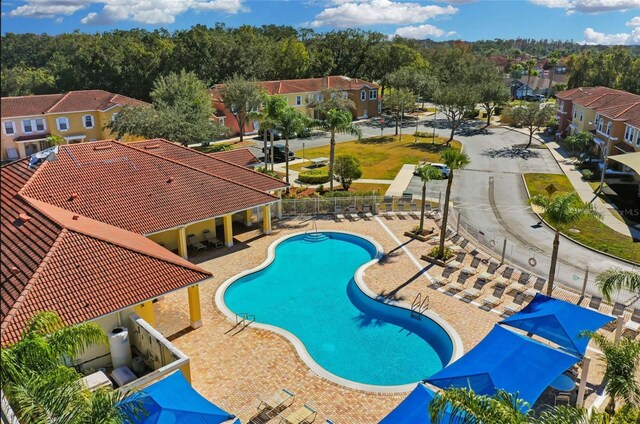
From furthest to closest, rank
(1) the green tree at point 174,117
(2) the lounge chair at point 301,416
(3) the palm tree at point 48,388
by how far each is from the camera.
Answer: (1) the green tree at point 174,117 < (2) the lounge chair at point 301,416 < (3) the palm tree at point 48,388

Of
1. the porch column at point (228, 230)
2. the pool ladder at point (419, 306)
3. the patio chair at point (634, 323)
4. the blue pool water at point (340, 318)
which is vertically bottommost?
the blue pool water at point (340, 318)

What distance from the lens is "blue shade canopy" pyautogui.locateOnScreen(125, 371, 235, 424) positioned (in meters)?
13.7

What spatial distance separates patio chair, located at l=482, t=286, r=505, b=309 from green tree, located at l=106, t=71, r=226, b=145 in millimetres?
32838

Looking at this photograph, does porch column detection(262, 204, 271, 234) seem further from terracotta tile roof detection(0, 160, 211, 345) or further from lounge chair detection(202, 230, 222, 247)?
terracotta tile roof detection(0, 160, 211, 345)

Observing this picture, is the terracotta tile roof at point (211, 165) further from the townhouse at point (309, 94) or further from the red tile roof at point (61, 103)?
the townhouse at point (309, 94)

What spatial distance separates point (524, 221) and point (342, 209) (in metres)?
13.5

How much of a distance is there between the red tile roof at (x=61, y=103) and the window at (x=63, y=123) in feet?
3.42

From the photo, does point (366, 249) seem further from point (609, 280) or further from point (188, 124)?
point (188, 124)

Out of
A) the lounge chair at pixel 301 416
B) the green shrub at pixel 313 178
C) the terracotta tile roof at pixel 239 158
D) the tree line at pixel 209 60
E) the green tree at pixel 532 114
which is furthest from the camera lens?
the tree line at pixel 209 60

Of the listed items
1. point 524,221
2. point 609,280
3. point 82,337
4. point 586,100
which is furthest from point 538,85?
point 82,337

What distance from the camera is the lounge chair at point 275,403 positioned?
671 inches

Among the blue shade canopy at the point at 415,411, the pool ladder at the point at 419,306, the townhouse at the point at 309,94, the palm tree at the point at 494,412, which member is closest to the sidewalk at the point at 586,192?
the pool ladder at the point at 419,306

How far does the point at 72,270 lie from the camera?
18906 mm

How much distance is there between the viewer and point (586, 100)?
6231cm
